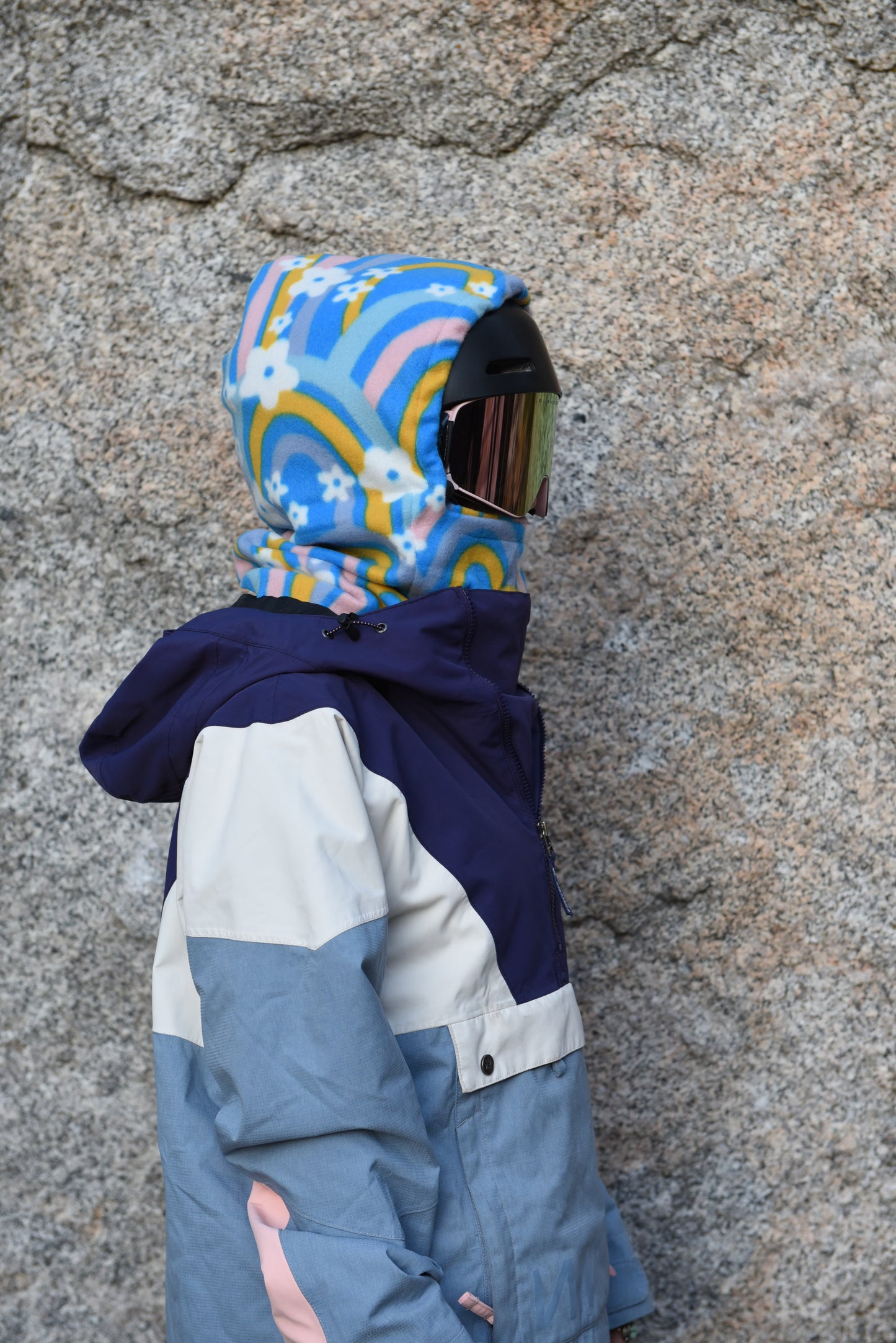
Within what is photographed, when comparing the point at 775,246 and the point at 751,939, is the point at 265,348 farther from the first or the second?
the point at 751,939

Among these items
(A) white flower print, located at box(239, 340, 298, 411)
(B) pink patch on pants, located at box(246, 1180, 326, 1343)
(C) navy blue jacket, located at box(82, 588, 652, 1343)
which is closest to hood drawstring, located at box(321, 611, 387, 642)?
(C) navy blue jacket, located at box(82, 588, 652, 1343)

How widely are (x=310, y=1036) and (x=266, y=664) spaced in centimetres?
34

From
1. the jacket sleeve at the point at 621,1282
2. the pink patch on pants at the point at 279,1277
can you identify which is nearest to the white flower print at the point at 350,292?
the pink patch on pants at the point at 279,1277

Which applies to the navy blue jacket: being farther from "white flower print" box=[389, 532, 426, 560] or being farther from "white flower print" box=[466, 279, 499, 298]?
"white flower print" box=[466, 279, 499, 298]

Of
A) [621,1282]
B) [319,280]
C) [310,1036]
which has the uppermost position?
[319,280]

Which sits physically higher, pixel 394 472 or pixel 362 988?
pixel 394 472

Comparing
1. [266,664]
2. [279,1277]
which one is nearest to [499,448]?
[266,664]

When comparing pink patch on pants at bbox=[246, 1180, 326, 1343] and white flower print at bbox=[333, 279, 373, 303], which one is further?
white flower print at bbox=[333, 279, 373, 303]

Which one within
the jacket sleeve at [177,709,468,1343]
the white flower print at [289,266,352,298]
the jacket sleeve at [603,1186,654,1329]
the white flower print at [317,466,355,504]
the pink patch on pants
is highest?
the white flower print at [289,266,352,298]

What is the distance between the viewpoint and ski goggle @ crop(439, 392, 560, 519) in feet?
3.51

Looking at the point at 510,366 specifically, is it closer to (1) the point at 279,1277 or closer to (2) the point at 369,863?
(2) the point at 369,863

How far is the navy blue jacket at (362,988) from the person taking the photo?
888 millimetres

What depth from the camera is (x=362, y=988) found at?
0.89 metres

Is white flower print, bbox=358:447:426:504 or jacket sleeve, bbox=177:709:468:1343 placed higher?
white flower print, bbox=358:447:426:504
